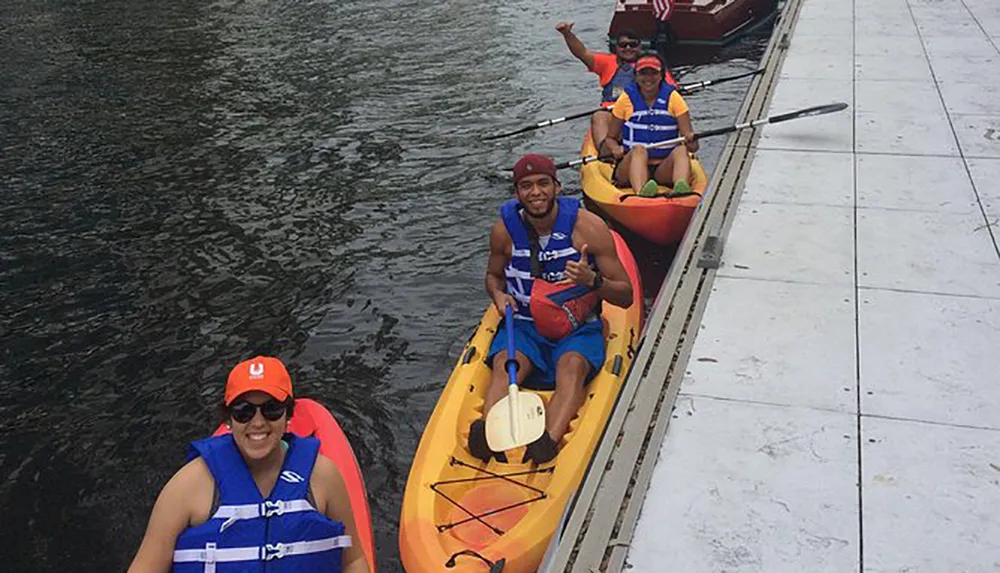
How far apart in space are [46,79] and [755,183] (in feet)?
42.0

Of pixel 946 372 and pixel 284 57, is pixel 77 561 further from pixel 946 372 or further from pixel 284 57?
pixel 284 57

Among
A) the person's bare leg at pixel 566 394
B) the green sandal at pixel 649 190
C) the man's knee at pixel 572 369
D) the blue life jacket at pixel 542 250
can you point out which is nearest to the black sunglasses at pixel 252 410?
the person's bare leg at pixel 566 394

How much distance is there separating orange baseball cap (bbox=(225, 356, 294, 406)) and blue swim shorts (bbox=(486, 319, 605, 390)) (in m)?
2.35

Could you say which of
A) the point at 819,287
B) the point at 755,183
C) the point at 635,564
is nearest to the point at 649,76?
the point at 755,183

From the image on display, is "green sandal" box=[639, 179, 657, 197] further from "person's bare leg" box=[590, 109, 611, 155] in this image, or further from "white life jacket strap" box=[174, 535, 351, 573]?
"white life jacket strap" box=[174, 535, 351, 573]

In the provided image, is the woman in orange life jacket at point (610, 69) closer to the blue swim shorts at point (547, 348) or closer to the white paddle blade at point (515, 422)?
the blue swim shorts at point (547, 348)

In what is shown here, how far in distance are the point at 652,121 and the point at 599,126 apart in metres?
1.27

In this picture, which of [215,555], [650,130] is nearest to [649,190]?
[650,130]

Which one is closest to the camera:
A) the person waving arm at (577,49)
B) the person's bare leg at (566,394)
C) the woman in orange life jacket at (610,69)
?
the person's bare leg at (566,394)

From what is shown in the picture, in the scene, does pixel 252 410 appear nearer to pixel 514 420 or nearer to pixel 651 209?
pixel 514 420

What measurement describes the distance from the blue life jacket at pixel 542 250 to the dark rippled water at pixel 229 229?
1.49 m

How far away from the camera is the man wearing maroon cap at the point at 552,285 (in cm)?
532

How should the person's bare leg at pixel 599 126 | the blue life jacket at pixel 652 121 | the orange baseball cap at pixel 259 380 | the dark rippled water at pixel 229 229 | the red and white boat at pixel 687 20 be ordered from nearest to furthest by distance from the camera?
the orange baseball cap at pixel 259 380
the dark rippled water at pixel 229 229
the blue life jacket at pixel 652 121
the person's bare leg at pixel 599 126
the red and white boat at pixel 687 20

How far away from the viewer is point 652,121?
8898 millimetres
